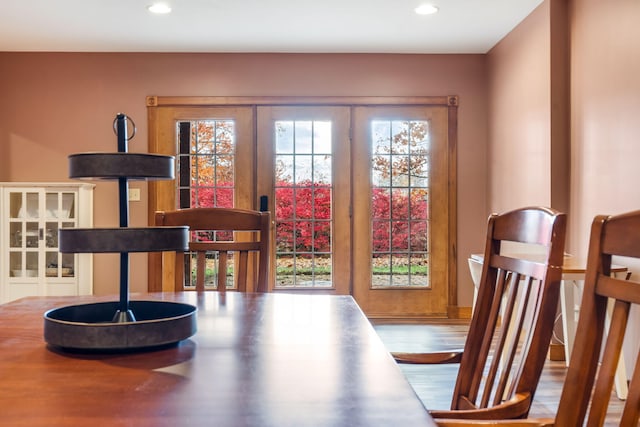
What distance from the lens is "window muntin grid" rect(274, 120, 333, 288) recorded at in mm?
4742

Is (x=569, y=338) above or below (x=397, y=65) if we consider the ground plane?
below

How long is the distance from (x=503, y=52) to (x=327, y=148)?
1.67 m

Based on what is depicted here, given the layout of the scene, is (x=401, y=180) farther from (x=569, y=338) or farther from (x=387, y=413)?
(x=387, y=413)

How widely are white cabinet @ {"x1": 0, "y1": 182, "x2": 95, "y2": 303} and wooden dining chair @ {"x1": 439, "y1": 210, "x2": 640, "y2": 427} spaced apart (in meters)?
4.22

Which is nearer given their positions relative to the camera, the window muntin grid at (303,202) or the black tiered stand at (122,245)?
the black tiered stand at (122,245)

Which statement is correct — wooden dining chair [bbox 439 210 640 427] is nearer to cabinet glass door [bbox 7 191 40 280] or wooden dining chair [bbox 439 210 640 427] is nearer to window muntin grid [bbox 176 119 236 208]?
window muntin grid [bbox 176 119 236 208]

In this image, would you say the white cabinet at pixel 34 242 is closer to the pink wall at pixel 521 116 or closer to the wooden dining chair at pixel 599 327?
the pink wall at pixel 521 116

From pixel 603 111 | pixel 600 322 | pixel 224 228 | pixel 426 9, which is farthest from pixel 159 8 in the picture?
pixel 600 322

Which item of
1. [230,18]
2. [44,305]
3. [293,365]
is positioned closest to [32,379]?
[293,365]

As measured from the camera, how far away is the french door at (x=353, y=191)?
15.5 feet

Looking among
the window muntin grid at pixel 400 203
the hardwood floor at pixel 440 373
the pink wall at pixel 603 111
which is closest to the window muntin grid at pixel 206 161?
the window muntin grid at pixel 400 203

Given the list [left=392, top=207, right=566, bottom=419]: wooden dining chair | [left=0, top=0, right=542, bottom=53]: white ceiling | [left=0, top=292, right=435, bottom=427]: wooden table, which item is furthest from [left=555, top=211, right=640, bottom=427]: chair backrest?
[left=0, top=0, right=542, bottom=53]: white ceiling

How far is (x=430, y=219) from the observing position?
4766 millimetres

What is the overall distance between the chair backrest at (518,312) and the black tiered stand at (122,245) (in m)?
0.56
